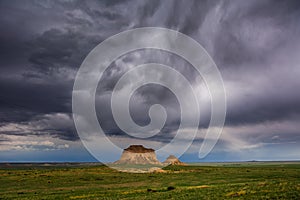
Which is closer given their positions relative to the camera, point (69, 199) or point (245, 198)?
point (245, 198)

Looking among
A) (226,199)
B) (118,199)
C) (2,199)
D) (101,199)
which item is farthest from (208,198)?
(2,199)

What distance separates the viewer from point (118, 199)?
36281mm

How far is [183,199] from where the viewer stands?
3194 centimetres

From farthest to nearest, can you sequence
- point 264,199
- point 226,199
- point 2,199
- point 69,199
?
1. point 2,199
2. point 69,199
3. point 226,199
4. point 264,199

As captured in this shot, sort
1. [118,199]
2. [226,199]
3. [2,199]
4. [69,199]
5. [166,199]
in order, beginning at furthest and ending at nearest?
1. [2,199]
2. [69,199]
3. [118,199]
4. [166,199]
5. [226,199]

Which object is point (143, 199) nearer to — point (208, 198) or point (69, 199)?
point (208, 198)

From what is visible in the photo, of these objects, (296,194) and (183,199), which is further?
(183,199)

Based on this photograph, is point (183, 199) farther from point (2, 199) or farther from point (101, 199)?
point (2, 199)

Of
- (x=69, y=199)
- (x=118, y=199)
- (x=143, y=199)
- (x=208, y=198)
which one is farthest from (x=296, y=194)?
(x=69, y=199)

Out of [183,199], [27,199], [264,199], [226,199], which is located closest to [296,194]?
[264,199]

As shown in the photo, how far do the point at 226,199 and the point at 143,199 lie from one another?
11152 mm

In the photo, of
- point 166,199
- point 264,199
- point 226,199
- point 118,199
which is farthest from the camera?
point 118,199

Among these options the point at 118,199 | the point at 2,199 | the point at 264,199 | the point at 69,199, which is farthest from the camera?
the point at 2,199

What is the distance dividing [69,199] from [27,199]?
7227mm
